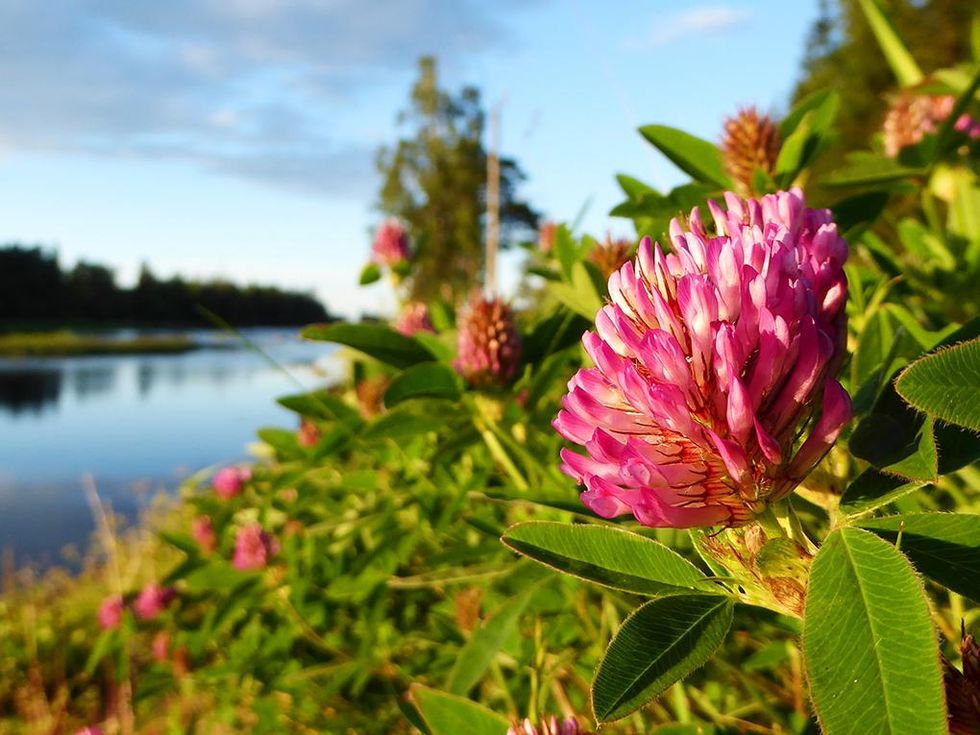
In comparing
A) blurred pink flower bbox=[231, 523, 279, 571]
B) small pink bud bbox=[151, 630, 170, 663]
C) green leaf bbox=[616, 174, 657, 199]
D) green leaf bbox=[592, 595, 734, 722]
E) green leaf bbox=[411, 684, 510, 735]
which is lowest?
small pink bud bbox=[151, 630, 170, 663]

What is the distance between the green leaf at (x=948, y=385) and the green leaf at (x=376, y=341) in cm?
47

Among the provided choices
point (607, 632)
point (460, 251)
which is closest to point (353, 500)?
point (607, 632)

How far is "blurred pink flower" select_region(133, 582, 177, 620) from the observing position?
1.66 m

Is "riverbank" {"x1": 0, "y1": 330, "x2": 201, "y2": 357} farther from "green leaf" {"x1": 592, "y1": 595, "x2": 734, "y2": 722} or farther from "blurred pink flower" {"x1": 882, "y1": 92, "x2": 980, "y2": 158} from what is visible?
"green leaf" {"x1": 592, "y1": 595, "x2": 734, "y2": 722}

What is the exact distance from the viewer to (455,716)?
0.54 m

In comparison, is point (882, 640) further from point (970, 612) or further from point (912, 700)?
point (970, 612)

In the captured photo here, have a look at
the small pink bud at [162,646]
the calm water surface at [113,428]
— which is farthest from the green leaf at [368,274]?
the small pink bud at [162,646]

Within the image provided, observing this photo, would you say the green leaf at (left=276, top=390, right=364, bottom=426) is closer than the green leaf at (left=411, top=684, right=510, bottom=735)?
No

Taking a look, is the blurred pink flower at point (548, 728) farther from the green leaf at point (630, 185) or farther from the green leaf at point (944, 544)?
the green leaf at point (630, 185)

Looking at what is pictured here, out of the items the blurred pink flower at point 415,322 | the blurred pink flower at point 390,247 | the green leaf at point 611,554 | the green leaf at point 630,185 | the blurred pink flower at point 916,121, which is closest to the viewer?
the green leaf at point 611,554

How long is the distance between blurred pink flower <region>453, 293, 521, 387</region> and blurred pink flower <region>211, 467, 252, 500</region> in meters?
0.88

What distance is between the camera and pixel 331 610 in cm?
128

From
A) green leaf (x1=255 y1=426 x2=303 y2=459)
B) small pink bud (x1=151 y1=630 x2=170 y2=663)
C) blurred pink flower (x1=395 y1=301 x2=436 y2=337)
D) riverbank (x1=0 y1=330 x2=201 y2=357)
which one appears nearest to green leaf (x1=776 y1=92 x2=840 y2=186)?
blurred pink flower (x1=395 y1=301 x2=436 y2=337)

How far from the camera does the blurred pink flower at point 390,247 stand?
175 cm
